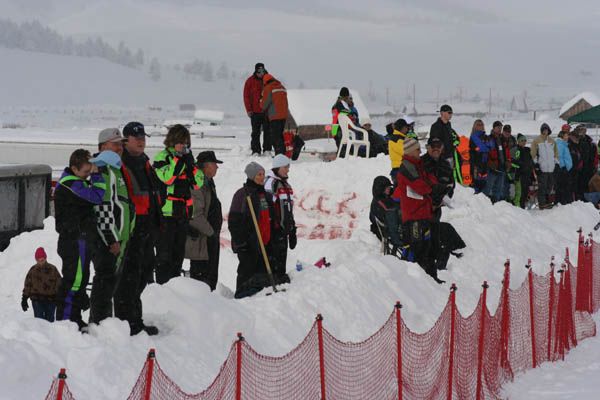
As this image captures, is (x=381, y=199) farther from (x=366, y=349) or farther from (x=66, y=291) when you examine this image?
(x=66, y=291)

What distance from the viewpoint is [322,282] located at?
945cm

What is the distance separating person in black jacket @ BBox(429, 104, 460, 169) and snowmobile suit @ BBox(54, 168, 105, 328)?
9.19 m

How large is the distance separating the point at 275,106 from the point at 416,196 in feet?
21.8

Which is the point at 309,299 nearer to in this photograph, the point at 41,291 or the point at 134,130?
the point at 134,130

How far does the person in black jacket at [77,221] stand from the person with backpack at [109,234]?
55mm

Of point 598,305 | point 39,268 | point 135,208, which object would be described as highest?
point 135,208

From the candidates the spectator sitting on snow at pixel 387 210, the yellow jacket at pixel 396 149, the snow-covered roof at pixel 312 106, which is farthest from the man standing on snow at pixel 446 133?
the snow-covered roof at pixel 312 106

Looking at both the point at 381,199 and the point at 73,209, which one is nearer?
the point at 73,209

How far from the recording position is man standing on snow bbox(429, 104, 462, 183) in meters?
15.5

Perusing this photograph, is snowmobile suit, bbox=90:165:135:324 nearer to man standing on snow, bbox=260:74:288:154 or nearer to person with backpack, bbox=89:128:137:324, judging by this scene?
person with backpack, bbox=89:128:137:324

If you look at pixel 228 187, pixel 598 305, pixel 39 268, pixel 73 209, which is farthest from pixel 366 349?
pixel 228 187

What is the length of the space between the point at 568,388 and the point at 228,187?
9.17 m

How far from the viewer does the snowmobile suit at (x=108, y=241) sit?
6930 mm

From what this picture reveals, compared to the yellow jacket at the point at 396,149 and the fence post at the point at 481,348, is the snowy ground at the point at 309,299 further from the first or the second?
the yellow jacket at the point at 396,149
